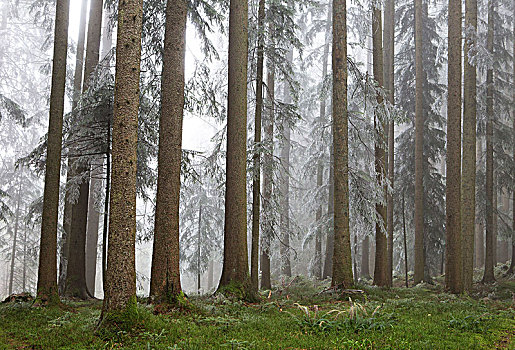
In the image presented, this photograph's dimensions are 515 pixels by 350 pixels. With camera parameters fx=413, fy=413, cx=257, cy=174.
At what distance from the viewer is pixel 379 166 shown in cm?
1257

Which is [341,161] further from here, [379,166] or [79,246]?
[79,246]

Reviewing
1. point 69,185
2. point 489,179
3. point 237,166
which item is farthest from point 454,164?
point 69,185

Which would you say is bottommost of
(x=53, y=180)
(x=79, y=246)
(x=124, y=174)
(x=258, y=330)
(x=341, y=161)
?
(x=258, y=330)

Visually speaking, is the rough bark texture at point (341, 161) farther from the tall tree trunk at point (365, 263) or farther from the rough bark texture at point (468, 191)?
the tall tree trunk at point (365, 263)

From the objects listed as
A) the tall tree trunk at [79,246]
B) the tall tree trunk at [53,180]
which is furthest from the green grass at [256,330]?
the tall tree trunk at [79,246]

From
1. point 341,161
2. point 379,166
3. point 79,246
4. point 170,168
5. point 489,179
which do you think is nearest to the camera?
point 170,168

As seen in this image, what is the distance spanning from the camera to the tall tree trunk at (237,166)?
879 cm

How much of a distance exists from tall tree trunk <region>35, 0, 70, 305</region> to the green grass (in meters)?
0.58

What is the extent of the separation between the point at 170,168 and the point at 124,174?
1.94 metres

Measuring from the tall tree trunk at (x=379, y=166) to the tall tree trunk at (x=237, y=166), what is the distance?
15.6 ft

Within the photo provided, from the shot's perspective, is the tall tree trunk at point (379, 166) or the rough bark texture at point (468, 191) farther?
the tall tree trunk at point (379, 166)

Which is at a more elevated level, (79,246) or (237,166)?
(237,166)

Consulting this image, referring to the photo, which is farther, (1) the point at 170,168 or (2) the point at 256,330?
(1) the point at 170,168

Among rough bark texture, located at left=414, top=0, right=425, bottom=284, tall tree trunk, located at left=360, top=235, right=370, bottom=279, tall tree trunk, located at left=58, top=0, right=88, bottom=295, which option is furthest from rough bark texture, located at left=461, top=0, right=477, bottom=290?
tall tree trunk, located at left=58, top=0, right=88, bottom=295
